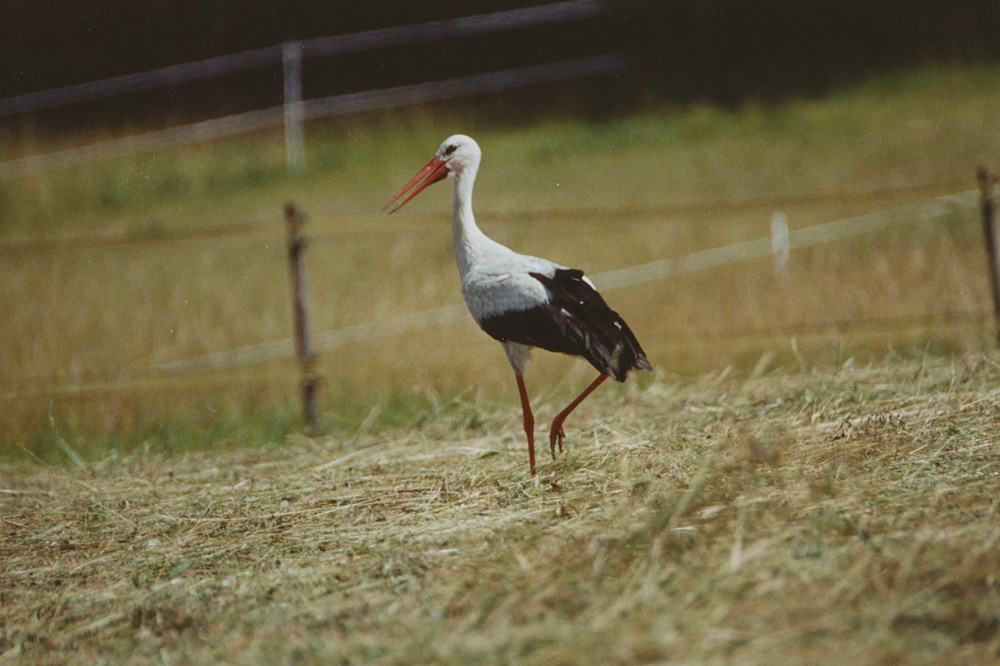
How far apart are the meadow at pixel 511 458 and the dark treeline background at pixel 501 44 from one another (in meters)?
3.08

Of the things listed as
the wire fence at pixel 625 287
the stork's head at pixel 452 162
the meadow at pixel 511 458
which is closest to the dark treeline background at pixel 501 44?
the meadow at pixel 511 458

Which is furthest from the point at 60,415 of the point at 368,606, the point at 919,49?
the point at 919,49

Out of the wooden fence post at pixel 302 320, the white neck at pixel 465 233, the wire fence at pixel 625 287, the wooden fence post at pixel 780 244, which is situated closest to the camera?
the white neck at pixel 465 233

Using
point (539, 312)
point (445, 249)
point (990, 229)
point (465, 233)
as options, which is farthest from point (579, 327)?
point (445, 249)

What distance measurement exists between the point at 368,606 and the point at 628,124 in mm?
11216

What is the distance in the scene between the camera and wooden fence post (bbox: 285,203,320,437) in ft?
18.0

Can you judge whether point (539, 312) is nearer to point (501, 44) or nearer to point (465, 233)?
point (465, 233)

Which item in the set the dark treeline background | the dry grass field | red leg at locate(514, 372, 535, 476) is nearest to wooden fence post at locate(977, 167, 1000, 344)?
the dry grass field

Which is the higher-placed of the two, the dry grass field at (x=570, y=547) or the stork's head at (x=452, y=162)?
the stork's head at (x=452, y=162)

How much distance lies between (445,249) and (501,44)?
17.8ft

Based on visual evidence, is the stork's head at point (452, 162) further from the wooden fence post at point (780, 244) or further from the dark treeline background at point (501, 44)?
the dark treeline background at point (501, 44)

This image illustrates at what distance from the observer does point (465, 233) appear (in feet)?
12.6

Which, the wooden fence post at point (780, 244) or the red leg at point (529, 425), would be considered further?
the wooden fence post at point (780, 244)

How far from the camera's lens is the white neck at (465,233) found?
3.80 meters
